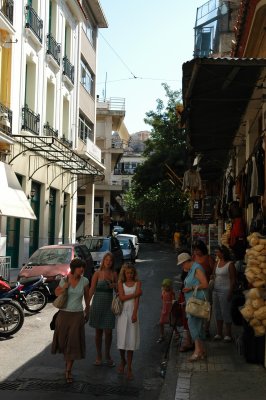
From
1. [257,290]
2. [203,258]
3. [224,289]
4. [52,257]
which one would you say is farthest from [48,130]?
[257,290]

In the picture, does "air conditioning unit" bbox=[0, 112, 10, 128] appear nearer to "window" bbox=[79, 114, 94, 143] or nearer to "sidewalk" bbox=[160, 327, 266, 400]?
"sidewalk" bbox=[160, 327, 266, 400]

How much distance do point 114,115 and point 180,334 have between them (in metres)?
42.2

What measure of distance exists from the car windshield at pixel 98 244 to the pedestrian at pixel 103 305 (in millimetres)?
13010

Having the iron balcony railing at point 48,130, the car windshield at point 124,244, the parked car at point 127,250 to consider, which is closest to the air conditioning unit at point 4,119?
the iron balcony railing at point 48,130

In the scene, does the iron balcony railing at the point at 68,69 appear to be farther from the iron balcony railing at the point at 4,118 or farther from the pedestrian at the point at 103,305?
the pedestrian at the point at 103,305

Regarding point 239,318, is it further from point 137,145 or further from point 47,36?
point 137,145

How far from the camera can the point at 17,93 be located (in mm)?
19641

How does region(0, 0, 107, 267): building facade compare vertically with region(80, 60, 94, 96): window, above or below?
below

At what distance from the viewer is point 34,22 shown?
21.5m

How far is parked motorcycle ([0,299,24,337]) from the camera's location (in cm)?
971

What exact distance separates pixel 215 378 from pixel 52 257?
360 inches

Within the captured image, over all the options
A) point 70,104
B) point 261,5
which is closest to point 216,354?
point 261,5

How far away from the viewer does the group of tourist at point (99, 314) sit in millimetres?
6914

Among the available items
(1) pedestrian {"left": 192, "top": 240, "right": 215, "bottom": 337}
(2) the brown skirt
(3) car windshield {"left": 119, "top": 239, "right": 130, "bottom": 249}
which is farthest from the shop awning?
(3) car windshield {"left": 119, "top": 239, "right": 130, "bottom": 249}
